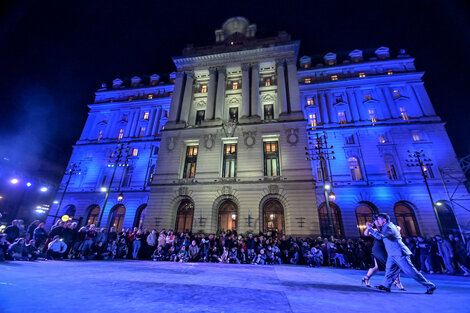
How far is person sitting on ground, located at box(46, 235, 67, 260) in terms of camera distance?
10.6 metres

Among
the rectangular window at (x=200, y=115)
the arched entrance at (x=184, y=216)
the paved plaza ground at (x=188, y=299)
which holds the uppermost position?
the rectangular window at (x=200, y=115)

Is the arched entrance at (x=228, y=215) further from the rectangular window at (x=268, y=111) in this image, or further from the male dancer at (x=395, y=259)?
the male dancer at (x=395, y=259)

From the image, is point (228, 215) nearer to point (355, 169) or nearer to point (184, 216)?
point (184, 216)

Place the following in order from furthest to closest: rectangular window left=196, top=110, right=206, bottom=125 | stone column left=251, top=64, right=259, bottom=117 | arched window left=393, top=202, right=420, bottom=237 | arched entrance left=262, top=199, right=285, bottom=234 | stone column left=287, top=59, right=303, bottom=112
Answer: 1. rectangular window left=196, top=110, right=206, bottom=125
2. stone column left=251, top=64, right=259, bottom=117
3. stone column left=287, top=59, right=303, bottom=112
4. arched window left=393, top=202, right=420, bottom=237
5. arched entrance left=262, top=199, right=285, bottom=234

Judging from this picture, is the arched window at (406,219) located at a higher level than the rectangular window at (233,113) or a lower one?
lower

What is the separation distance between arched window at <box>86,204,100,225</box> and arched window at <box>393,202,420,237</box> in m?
37.8

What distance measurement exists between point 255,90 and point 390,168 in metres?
19.1

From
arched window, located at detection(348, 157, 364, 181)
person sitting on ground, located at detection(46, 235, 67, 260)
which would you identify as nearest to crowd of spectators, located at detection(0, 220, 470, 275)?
person sitting on ground, located at detection(46, 235, 67, 260)

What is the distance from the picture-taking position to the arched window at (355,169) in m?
23.3

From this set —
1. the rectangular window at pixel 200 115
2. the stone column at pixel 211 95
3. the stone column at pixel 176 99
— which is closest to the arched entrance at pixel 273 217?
the stone column at pixel 211 95

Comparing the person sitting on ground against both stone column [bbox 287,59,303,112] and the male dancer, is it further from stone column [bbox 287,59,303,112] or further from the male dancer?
stone column [bbox 287,59,303,112]

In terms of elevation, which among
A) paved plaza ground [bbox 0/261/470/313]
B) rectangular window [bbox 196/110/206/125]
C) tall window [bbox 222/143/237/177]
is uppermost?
rectangular window [bbox 196/110/206/125]

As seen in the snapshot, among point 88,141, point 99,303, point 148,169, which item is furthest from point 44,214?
point 99,303

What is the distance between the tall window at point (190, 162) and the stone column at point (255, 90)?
876 centimetres
